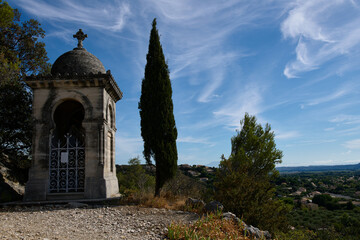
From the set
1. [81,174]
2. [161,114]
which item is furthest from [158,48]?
[81,174]

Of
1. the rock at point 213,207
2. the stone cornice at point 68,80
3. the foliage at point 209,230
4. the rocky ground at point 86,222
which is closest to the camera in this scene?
the rocky ground at point 86,222

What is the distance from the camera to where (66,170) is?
36.3 ft

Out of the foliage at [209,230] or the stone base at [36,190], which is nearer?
the foliage at [209,230]

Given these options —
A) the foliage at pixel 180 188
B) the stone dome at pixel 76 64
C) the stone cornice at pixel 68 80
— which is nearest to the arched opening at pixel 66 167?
the stone cornice at pixel 68 80

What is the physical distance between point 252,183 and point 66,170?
7.96m

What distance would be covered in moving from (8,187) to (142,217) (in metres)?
6.81

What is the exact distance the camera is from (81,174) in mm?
11234

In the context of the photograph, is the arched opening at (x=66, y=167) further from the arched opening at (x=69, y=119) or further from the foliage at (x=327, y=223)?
the foliage at (x=327, y=223)

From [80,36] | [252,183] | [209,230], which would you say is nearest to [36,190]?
[209,230]

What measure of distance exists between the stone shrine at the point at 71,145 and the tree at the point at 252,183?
16.0 ft

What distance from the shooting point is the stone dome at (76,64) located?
39.6 ft

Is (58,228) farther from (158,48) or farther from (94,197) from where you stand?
(158,48)

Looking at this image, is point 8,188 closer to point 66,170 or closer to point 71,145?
point 66,170

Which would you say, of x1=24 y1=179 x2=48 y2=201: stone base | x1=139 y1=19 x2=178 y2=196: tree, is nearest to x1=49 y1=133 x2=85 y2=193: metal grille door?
x1=24 y1=179 x2=48 y2=201: stone base
